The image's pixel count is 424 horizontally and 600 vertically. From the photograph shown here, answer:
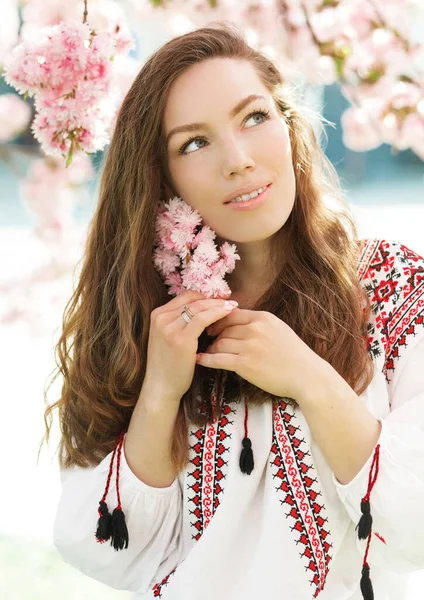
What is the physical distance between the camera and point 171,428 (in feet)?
5.43

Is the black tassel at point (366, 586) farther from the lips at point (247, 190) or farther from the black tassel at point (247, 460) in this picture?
the lips at point (247, 190)

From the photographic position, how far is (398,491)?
56.0 inches

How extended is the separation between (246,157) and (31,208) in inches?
88.9

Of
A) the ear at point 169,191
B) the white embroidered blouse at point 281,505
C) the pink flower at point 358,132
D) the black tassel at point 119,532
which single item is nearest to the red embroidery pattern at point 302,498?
the white embroidered blouse at point 281,505

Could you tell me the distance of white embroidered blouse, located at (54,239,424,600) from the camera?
1488mm

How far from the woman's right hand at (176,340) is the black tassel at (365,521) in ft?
1.54

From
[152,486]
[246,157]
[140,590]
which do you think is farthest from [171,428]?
[246,157]

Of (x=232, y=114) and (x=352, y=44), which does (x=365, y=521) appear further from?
(x=352, y=44)

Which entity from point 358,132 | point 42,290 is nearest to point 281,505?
point 358,132

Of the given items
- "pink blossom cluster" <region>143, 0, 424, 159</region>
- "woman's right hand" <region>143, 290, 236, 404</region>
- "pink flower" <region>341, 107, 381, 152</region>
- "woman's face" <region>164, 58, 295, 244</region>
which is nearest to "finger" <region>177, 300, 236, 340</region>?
"woman's right hand" <region>143, 290, 236, 404</region>

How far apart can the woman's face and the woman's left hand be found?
9.2 inches

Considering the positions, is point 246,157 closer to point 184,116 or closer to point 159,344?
point 184,116

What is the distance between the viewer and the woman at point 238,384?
1.51 metres

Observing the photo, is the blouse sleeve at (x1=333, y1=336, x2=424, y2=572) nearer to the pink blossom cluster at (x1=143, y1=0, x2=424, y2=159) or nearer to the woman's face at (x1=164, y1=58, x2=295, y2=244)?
the woman's face at (x1=164, y1=58, x2=295, y2=244)
